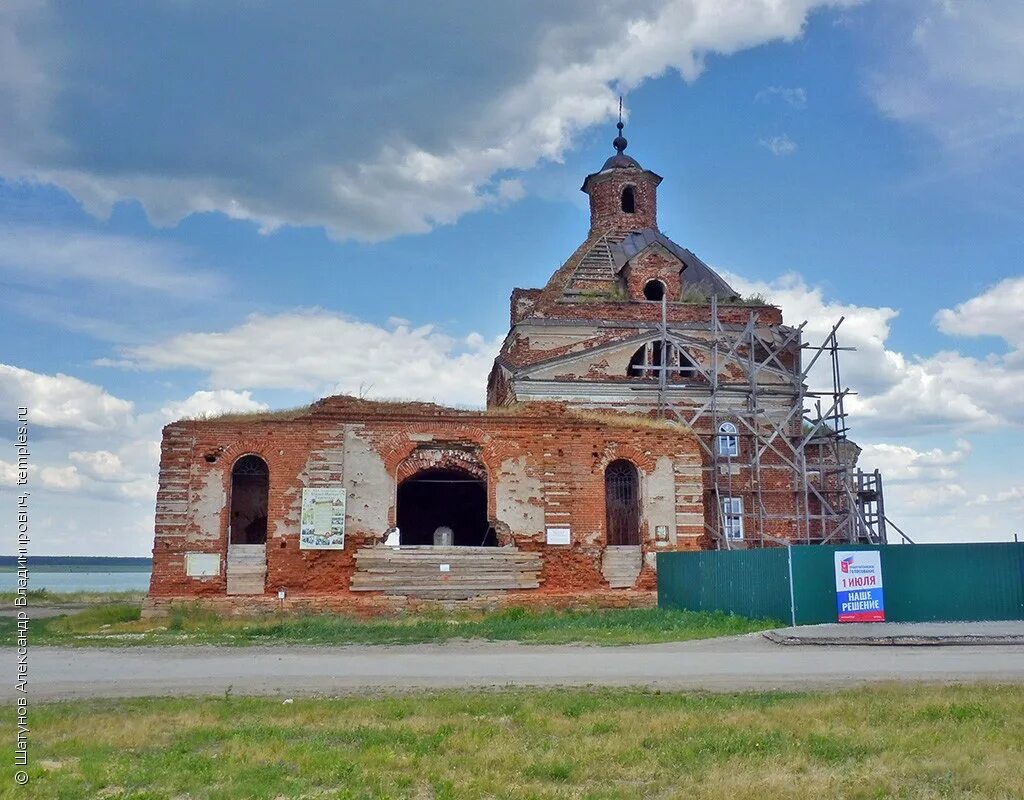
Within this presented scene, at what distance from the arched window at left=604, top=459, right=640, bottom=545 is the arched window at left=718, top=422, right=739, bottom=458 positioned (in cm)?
647

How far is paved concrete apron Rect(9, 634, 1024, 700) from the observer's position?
11141 mm

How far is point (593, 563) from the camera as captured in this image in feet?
73.6

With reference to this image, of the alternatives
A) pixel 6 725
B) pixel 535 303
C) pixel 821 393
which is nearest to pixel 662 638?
pixel 6 725

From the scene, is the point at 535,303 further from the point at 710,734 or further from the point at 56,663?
the point at 710,734

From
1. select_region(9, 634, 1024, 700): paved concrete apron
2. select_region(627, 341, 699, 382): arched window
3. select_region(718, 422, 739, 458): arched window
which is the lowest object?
select_region(9, 634, 1024, 700): paved concrete apron

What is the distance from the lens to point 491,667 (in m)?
12.6

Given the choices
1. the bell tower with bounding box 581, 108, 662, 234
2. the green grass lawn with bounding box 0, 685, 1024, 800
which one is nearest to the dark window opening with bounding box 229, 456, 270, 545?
the green grass lawn with bounding box 0, 685, 1024, 800

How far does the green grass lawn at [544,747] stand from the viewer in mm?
6523

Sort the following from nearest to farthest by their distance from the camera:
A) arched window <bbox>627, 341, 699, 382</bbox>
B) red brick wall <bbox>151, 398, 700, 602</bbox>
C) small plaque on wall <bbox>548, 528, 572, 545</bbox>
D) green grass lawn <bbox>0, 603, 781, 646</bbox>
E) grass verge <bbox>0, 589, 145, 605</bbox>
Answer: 1. green grass lawn <bbox>0, 603, 781, 646</bbox>
2. red brick wall <bbox>151, 398, 700, 602</bbox>
3. small plaque on wall <bbox>548, 528, 572, 545</bbox>
4. arched window <bbox>627, 341, 699, 382</bbox>
5. grass verge <bbox>0, 589, 145, 605</bbox>

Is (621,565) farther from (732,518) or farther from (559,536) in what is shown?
(732,518)

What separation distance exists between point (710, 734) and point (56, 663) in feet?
35.7

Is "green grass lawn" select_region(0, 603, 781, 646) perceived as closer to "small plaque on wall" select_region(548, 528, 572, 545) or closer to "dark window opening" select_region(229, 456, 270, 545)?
"small plaque on wall" select_region(548, 528, 572, 545)

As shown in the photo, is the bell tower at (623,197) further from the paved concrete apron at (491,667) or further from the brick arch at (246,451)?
the paved concrete apron at (491,667)

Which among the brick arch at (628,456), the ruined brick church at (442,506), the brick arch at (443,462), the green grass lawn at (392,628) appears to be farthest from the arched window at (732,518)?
the brick arch at (443,462)
